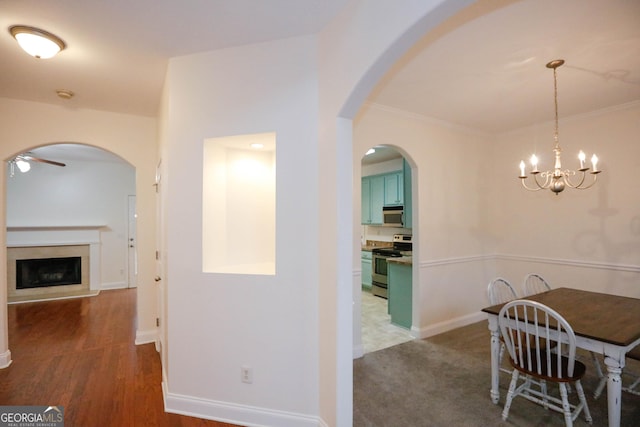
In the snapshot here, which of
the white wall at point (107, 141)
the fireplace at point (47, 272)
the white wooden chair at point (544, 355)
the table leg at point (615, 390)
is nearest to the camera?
the table leg at point (615, 390)

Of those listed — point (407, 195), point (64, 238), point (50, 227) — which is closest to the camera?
point (407, 195)

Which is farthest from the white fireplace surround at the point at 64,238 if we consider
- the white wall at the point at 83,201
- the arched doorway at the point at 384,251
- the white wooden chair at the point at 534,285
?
the white wooden chair at the point at 534,285

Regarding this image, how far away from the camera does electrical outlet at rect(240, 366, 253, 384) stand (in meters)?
2.13

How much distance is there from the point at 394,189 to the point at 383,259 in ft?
4.50

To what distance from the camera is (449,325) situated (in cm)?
388

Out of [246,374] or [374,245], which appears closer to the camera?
[246,374]

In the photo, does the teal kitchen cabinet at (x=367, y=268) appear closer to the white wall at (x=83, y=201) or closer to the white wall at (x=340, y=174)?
the white wall at (x=340, y=174)

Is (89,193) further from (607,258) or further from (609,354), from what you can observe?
(607,258)

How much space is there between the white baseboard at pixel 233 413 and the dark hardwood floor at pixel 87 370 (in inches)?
1.9

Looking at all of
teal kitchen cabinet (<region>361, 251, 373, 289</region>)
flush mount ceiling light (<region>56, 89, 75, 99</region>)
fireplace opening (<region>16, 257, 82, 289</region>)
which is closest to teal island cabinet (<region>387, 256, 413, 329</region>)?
teal kitchen cabinet (<region>361, 251, 373, 289</region>)

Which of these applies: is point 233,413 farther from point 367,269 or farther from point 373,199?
point 373,199

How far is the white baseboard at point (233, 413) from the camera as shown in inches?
80.7

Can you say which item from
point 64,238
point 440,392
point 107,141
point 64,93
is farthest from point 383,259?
point 64,238

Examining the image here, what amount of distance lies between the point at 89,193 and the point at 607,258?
29.1 ft
